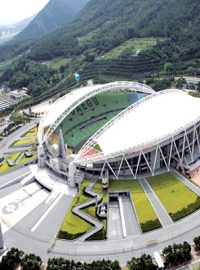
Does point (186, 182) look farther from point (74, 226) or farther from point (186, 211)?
point (74, 226)

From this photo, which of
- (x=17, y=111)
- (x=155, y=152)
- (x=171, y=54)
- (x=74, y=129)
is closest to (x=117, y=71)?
(x=171, y=54)

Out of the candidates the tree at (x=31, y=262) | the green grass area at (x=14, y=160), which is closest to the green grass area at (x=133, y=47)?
the green grass area at (x=14, y=160)

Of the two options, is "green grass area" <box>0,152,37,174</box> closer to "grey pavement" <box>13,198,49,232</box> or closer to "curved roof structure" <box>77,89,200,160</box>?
"curved roof structure" <box>77,89,200,160</box>

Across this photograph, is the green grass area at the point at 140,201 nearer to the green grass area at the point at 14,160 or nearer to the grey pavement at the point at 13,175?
the grey pavement at the point at 13,175

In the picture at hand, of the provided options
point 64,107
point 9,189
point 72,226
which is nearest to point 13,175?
point 9,189

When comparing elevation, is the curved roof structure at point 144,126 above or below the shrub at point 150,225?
above

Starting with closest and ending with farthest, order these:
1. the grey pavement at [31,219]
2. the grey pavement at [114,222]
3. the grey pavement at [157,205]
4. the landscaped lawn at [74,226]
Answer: the landscaped lawn at [74,226]
the grey pavement at [114,222]
the grey pavement at [157,205]
the grey pavement at [31,219]

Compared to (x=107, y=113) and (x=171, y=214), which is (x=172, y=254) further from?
(x=107, y=113)
